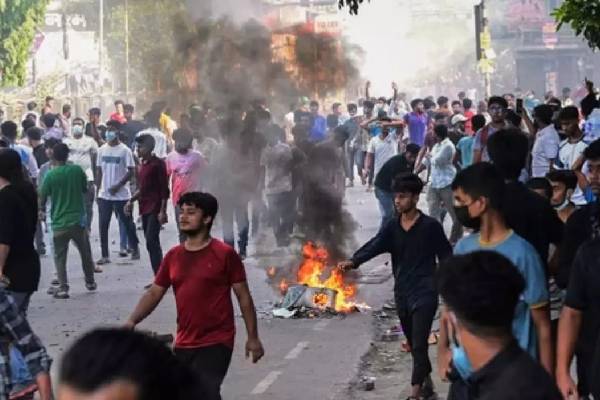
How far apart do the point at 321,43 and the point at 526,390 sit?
19.5 meters

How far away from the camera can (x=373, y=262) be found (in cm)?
1731

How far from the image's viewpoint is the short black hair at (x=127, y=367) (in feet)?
7.94

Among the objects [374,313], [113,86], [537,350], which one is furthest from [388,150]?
[113,86]

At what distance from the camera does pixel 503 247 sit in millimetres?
6000

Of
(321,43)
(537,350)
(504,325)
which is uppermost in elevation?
(321,43)

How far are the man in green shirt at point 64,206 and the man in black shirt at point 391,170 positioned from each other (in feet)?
11.2

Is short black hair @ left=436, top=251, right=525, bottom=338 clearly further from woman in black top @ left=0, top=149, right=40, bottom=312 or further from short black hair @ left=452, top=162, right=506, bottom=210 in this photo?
woman in black top @ left=0, top=149, right=40, bottom=312

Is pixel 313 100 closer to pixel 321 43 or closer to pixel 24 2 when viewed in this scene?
pixel 321 43

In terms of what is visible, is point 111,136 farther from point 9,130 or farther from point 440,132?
point 440,132

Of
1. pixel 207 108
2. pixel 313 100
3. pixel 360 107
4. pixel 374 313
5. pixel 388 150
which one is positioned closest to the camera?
pixel 374 313

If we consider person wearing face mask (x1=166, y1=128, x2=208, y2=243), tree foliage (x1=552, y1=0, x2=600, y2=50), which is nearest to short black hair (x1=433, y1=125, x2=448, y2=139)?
person wearing face mask (x1=166, y1=128, x2=208, y2=243)

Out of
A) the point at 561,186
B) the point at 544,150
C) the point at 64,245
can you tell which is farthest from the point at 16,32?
the point at 561,186

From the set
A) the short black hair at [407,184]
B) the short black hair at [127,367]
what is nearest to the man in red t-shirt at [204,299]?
the short black hair at [407,184]

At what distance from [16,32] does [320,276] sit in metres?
29.5
